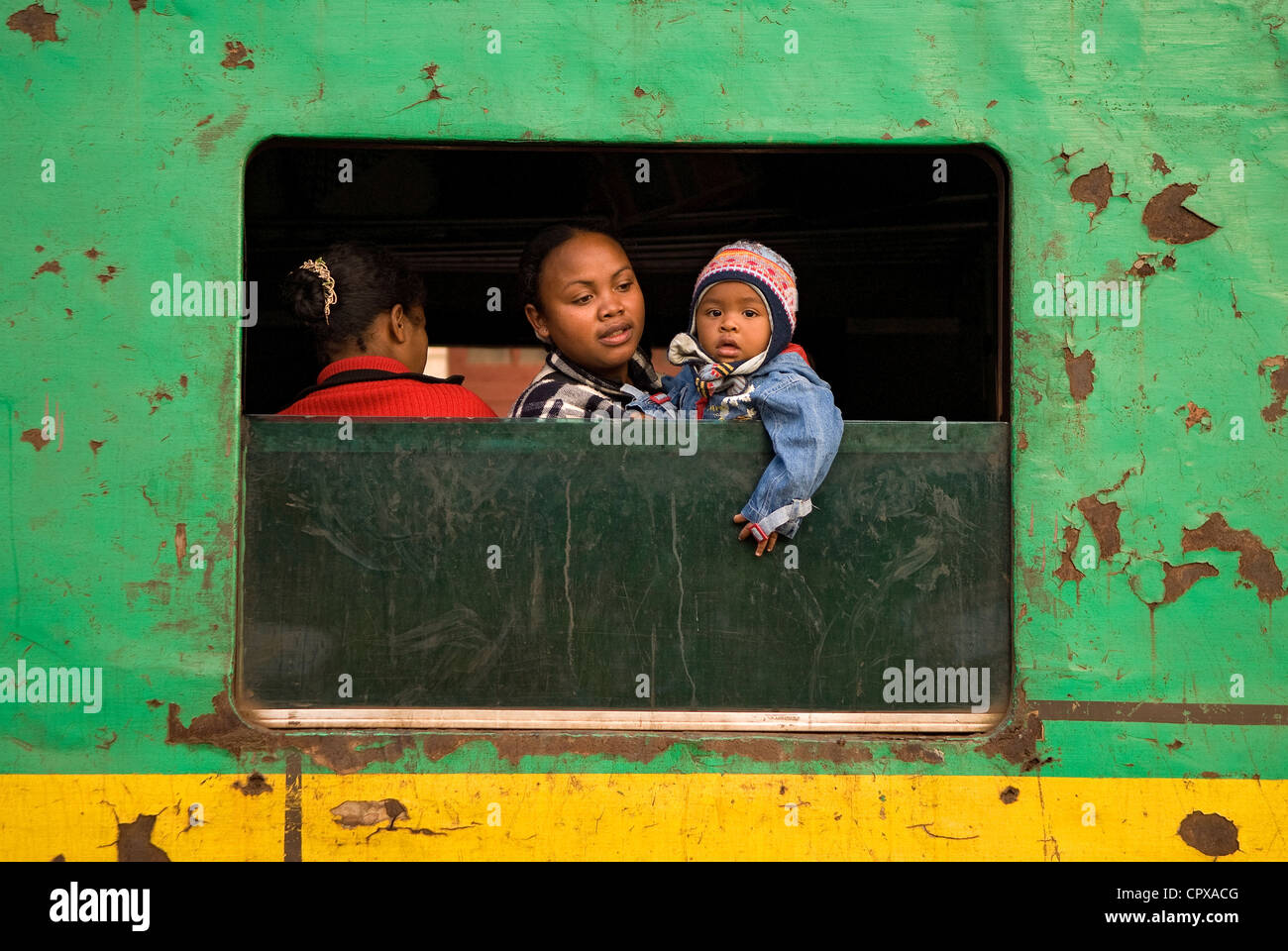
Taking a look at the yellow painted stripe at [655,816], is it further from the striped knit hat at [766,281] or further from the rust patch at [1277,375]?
the striped knit hat at [766,281]

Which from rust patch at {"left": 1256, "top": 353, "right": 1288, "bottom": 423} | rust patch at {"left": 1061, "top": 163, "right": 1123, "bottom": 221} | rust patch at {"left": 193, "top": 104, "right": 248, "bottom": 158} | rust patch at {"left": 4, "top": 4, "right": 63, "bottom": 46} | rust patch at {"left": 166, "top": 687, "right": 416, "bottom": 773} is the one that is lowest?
rust patch at {"left": 166, "top": 687, "right": 416, "bottom": 773}

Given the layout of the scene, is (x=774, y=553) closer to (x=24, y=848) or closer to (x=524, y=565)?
(x=524, y=565)

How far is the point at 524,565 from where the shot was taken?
202 centimetres

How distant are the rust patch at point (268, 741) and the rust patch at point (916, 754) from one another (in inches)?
32.7

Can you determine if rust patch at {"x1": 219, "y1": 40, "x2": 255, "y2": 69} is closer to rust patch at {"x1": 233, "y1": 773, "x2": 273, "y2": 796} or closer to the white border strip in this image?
the white border strip

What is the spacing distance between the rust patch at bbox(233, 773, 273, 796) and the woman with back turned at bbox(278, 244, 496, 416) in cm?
74

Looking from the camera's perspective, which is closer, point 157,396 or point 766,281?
point 157,396

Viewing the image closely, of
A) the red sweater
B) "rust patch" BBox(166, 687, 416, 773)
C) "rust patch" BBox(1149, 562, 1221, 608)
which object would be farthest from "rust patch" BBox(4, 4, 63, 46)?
"rust patch" BBox(1149, 562, 1221, 608)

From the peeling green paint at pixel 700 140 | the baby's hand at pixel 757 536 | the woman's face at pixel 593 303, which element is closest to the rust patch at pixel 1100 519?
the peeling green paint at pixel 700 140

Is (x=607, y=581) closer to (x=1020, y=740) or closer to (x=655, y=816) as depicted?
(x=655, y=816)

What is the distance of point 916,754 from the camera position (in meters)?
2.00

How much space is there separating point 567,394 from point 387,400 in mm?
364

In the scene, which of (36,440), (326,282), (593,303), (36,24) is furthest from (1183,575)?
(36,24)

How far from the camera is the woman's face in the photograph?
98.0 inches
